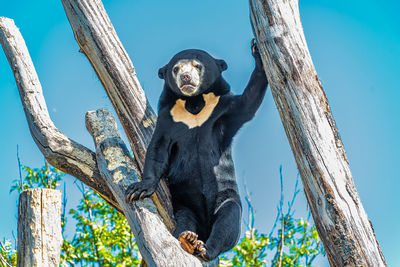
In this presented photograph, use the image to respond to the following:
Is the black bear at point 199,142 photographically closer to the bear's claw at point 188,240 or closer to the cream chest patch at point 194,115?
the cream chest patch at point 194,115

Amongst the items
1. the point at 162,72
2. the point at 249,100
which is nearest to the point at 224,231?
the point at 249,100

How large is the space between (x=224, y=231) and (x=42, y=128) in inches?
66.0

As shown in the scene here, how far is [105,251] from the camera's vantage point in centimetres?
770

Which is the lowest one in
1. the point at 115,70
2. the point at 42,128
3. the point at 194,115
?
the point at 194,115

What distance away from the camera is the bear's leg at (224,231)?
3449 millimetres

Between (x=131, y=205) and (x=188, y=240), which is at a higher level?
(x=131, y=205)

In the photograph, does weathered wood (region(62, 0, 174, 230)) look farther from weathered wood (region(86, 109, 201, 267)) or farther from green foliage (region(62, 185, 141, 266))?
green foliage (region(62, 185, 141, 266))

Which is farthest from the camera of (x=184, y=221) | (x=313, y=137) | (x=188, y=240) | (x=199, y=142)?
(x=199, y=142)

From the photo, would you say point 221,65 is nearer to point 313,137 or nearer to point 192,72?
point 192,72

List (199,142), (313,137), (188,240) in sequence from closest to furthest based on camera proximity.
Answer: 1. (313,137)
2. (188,240)
3. (199,142)

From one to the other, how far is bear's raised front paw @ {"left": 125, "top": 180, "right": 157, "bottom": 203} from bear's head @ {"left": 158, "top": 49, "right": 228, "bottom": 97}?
0.91 metres

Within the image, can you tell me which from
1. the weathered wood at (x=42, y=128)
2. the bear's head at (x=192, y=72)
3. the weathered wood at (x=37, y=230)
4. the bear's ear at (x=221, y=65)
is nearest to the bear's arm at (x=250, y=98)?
the bear's head at (x=192, y=72)

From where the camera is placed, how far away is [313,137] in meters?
2.72

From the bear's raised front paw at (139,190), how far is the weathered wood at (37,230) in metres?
1.23
